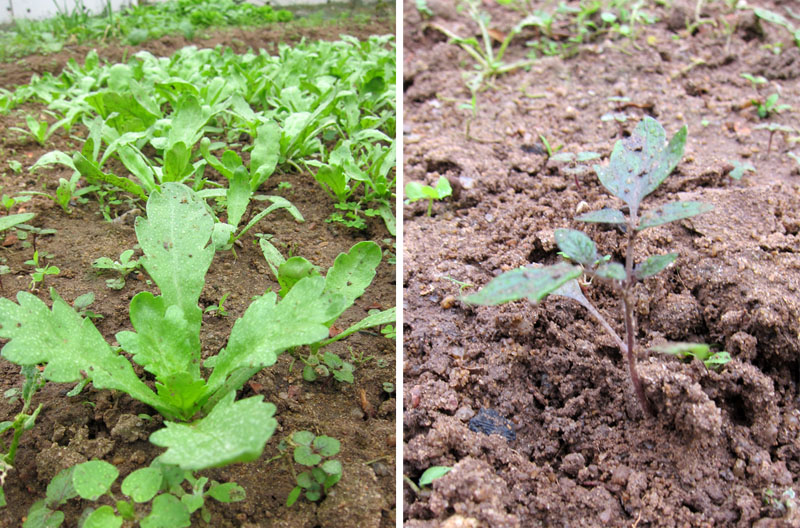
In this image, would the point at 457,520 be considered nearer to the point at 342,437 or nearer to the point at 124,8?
the point at 342,437

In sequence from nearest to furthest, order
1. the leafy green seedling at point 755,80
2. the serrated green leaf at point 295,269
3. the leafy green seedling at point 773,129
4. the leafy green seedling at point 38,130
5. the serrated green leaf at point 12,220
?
1. the serrated green leaf at point 295,269
2. the serrated green leaf at point 12,220
3. the leafy green seedling at point 773,129
4. the leafy green seedling at point 38,130
5. the leafy green seedling at point 755,80

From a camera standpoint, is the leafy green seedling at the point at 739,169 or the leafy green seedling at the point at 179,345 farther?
the leafy green seedling at the point at 739,169

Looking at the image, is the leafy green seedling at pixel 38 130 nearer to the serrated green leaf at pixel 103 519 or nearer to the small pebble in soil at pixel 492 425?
the serrated green leaf at pixel 103 519

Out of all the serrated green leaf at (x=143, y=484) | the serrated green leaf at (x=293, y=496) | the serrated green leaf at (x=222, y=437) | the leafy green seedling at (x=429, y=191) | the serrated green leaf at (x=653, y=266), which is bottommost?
the serrated green leaf at (x=293, y=496)

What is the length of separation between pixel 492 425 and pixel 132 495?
1.96ft

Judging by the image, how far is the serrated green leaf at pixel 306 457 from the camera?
1.10 metres

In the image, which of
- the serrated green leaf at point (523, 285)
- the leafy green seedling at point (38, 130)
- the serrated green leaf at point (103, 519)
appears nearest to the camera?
the serrated green leaf at point (523, 285)

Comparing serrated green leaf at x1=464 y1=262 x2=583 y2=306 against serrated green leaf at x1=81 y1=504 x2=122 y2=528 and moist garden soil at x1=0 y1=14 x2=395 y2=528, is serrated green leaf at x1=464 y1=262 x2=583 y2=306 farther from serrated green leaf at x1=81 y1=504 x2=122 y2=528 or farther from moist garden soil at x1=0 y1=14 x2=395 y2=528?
serrated green leaf at x1=81 y1=504 x2=122 y2=528

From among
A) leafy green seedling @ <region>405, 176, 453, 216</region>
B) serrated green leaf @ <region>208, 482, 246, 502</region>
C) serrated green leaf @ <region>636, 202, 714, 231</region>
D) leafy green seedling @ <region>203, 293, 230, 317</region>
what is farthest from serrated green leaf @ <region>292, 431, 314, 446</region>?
leafy green seedling @ <region>405, 176, 453, 216</region>

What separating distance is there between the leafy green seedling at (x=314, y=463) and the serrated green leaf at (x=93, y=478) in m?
0.27

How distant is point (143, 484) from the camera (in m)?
0.99

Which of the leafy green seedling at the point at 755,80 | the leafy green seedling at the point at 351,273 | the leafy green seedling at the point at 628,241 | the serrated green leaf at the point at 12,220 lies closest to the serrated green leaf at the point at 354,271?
the leafy green seedling at the point at 351,273

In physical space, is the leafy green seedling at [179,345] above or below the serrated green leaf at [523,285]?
below

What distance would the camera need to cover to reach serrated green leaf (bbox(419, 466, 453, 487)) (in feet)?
3.62
